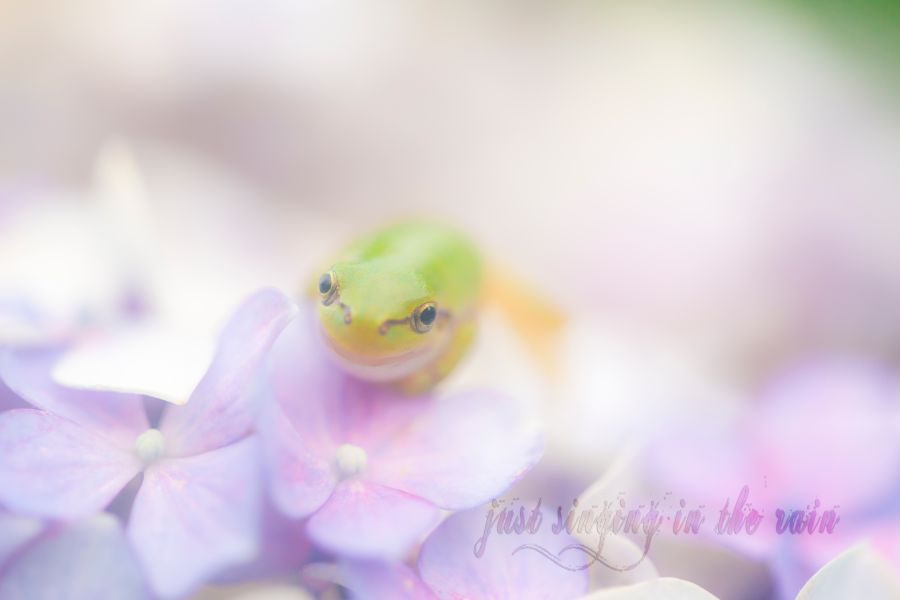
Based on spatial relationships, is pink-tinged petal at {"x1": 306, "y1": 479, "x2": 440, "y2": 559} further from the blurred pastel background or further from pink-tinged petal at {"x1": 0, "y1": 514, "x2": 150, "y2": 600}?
the blurred pastel background

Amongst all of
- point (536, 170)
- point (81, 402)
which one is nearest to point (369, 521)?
point (81, 402)

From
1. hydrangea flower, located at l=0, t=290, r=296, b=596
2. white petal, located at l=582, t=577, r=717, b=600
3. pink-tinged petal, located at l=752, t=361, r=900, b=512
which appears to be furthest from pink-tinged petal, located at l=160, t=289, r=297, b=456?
pink-tinged petal, located at l=752, t=361, r=900, b=512

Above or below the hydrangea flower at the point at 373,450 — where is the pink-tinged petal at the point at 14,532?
below

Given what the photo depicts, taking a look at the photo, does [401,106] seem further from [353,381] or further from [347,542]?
[347,542]

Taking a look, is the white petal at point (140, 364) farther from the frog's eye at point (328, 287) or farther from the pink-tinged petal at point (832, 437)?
the pink-tinged petal at point (832, 437)

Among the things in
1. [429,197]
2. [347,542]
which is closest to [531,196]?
[429,197]

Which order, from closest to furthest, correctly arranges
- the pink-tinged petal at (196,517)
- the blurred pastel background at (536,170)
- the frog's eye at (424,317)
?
the pink-tinged petal at (196,517) → the frog's eye at (424,317) → the blurred pastel background at (536,170)

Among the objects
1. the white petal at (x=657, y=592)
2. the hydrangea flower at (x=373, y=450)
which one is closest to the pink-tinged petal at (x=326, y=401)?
the hydrangea flower at (x=373, y=450)
